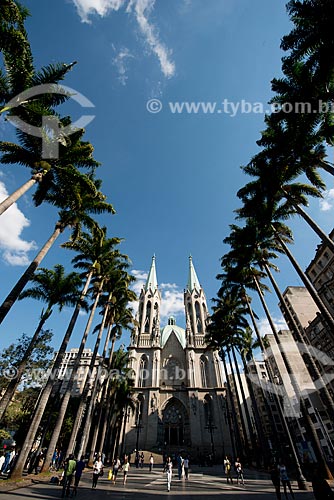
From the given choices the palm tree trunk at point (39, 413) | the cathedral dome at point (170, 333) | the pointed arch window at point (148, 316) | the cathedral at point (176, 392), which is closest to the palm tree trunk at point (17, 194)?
the palm tree trunk at point (39, 413)

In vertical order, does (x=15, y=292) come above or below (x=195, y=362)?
below

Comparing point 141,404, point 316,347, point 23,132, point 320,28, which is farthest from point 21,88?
point 141,404

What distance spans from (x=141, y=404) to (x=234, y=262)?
3232 centimetres

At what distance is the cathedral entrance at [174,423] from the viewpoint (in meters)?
39.8

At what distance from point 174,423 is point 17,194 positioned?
45795mm

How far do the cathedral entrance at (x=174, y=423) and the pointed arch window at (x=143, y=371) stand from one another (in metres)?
6.24

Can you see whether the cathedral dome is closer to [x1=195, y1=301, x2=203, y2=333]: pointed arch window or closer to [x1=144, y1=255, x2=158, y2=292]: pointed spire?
[x1=195, y1=301, x2=203, y2=333]: pointed arch window

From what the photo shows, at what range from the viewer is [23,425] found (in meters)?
32.0

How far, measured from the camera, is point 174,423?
41.7 meters

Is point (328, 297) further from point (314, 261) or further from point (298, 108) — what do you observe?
point (298, 108)

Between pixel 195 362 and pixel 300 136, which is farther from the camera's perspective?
pixel 195 362

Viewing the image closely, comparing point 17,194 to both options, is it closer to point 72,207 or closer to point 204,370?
point 72,207

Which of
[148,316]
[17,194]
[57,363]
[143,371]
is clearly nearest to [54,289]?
[57,363]

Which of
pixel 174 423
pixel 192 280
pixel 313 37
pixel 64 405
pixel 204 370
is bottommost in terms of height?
pixel 64 405
